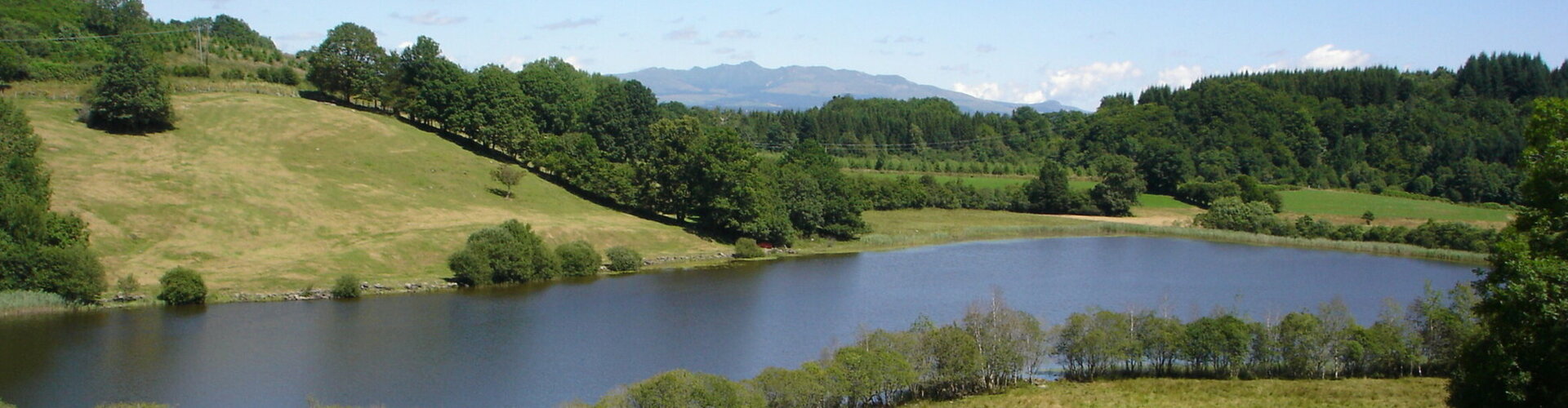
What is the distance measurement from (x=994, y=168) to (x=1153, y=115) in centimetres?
2690

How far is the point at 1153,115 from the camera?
140250mm

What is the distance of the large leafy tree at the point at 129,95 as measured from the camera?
6550 centimetres

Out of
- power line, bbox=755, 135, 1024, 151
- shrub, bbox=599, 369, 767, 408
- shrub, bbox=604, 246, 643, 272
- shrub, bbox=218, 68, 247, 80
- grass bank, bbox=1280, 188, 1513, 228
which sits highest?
shrub, bbox=218, 68, 247, 80

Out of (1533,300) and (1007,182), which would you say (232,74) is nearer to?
(1007,182)

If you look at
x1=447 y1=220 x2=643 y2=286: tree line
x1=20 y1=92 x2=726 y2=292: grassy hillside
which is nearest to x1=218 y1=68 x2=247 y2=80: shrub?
x1=20 y1=92 x2=726 y2=292: grassy hillside

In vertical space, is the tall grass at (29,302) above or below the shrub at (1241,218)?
below

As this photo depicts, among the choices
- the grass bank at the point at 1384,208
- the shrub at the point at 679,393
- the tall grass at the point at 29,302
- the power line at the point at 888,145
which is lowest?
the tall grass at the point at 29,302

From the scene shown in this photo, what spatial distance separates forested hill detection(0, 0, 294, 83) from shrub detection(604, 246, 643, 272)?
38.7 m

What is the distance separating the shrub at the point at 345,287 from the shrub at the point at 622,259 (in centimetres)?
1472

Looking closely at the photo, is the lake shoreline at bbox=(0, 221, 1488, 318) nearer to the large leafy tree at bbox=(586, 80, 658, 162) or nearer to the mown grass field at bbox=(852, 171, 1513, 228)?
the mown grass field at bbox=(852, 171, 1513, 228)

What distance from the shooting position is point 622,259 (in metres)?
60.8

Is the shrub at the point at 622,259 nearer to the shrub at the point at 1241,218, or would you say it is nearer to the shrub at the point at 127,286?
the shrub at the point at 127,286

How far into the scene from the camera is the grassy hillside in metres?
52.5

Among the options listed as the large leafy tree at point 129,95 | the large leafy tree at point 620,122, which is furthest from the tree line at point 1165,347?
the large leafy tree at point 620,122
